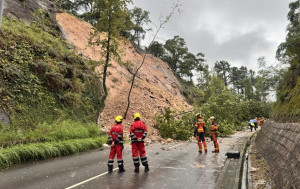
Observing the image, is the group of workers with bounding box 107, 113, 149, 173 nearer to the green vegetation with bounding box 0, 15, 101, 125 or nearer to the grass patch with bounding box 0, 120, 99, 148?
the grass patch with bounding box 0, 120, 99, 148

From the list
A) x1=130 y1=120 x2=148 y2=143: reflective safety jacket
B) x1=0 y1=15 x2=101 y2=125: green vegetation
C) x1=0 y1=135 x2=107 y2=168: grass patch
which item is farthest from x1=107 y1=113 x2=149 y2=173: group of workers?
x1=0 y1=15 x2=101 y2=125: green vegetation

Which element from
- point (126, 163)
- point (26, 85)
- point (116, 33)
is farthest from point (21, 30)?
point (126, 163)

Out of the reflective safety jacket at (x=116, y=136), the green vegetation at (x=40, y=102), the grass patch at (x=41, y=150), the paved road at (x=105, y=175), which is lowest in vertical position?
the paved road at (x=105, y=175)

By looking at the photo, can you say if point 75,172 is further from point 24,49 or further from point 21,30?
point 21,30

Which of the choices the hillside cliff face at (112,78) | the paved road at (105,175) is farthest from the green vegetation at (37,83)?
the paved road at (105,175)

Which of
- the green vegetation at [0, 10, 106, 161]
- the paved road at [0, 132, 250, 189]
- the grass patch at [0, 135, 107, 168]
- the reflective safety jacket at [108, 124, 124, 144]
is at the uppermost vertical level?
the green vegetation at [0, 10, 106, 161]

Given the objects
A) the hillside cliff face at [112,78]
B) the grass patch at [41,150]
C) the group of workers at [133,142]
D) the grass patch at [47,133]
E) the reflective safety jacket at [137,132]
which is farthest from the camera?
the hillside cliff face at [112,78]

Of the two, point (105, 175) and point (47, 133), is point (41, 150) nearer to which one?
point (47, 133)

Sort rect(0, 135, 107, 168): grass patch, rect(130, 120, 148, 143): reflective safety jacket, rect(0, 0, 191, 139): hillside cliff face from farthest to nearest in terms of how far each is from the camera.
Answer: rect(0, 0, 191, 139): hillside cliff face → rect(0, 135, 107, 168): grass patch → rect(130, 120, 148, 143): reflective safety jacket

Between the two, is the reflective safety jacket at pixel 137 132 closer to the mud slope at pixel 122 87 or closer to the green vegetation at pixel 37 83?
the green vegetation at pixel 37 83

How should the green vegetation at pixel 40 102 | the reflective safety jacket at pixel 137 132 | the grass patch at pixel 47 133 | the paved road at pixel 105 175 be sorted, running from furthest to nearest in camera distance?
the green vegetation at pixel 40 102 → the grass patch at pixel 47 133 → the reflective safety jacket at pixel 137 132 → the paved road at pixel 105 175

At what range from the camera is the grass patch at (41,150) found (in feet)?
26.6

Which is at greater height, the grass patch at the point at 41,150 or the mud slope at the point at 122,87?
the mud slope at the point at 122,87

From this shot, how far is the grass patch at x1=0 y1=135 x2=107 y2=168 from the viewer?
812 cm
